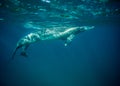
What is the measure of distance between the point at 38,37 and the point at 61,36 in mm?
1714

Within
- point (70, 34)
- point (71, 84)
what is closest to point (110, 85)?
point (71, 84)

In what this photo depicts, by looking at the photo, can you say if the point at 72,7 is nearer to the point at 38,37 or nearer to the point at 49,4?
the point at 49,4

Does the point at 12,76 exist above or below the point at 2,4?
below

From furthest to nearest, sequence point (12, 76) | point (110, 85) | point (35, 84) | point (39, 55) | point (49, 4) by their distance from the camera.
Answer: point (39, 55) < point (12, 76) < point (35, 84) < point (110, 85) < point (49, 4)

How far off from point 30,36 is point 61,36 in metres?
2.28

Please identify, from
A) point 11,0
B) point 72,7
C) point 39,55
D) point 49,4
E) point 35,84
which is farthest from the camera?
point 39,55

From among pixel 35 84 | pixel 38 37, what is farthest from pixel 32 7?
pixel 35 84

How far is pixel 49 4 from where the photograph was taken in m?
16.9

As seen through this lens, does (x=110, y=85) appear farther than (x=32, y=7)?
Yes

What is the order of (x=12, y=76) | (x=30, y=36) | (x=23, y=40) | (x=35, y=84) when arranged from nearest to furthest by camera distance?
(x=23, y=40), (x=30, y=36), (x=35, y=84), (x=12, y=76)

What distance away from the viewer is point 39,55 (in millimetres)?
136000

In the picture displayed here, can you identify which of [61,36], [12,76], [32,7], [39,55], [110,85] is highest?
[32,7]

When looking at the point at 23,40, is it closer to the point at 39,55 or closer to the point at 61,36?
the point at 61,36

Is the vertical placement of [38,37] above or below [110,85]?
above
